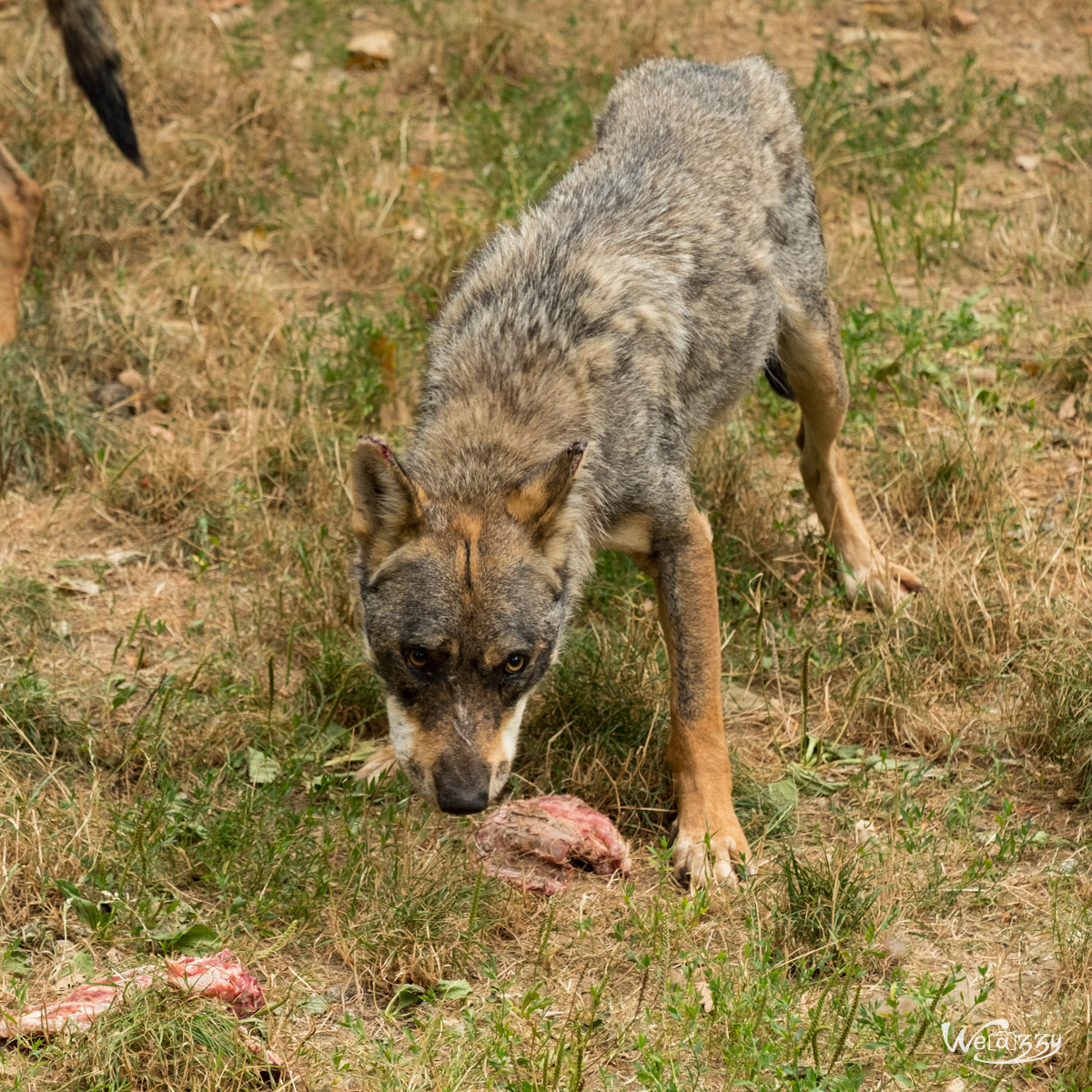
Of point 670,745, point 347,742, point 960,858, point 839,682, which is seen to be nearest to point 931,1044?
point 960,858

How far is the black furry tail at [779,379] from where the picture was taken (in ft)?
21.1

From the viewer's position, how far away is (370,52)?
32.3 ft

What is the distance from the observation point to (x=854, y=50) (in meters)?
10.1

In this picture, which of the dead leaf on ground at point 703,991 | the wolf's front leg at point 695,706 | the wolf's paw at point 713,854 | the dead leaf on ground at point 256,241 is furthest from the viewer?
the dead leaf on ground at point 256,241

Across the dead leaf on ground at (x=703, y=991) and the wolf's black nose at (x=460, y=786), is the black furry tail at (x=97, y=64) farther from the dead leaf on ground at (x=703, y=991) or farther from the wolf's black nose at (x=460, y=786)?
the dead leaf on ground at (x=703, y=991)

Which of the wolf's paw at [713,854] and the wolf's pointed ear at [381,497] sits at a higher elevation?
the wolf's pointed ear at [381,497]

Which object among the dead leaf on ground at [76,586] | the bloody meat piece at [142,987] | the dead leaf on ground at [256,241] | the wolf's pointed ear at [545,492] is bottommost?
the dead leaf on ground at [76,586]

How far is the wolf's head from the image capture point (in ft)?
13.4

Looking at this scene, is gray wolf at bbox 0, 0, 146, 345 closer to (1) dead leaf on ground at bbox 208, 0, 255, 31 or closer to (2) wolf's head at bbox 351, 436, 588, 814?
(1) dead leaf on ground at bbox 208, 0, 255, 31

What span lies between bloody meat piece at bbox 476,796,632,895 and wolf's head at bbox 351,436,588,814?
44 centimetres

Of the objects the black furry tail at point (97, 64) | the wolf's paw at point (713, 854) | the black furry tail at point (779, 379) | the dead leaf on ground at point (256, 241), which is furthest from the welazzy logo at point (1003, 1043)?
the dead leaf on ground at point (256, 241)

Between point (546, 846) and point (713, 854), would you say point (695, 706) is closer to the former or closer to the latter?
point (713, 854)

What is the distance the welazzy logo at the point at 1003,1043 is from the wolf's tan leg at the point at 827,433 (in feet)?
8.31

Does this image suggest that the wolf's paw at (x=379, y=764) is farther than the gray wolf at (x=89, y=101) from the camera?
No
